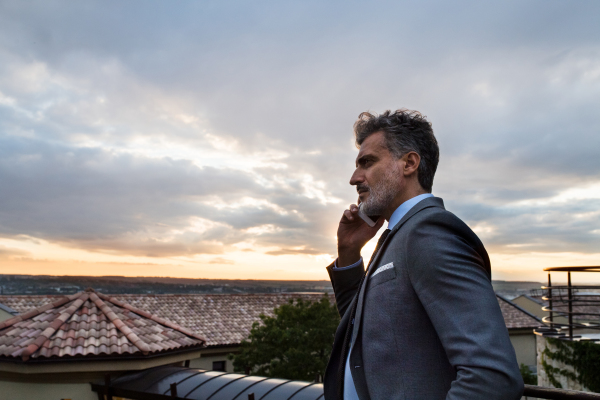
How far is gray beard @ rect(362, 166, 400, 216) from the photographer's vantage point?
1914 millimetres

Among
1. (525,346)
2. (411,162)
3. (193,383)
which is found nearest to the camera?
(411,162)

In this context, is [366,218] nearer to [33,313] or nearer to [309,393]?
[309,393]

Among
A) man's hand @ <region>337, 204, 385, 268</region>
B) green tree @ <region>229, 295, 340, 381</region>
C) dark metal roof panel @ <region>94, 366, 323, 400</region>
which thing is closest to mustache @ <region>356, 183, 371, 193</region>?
man's hand @ <region>337, 204, 385, 268</region>

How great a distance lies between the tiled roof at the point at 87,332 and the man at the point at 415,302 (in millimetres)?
5794

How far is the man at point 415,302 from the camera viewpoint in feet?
4.50

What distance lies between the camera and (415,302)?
157cm

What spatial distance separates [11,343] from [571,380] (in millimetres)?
11048

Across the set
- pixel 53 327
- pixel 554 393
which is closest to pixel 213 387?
pixel 53 327

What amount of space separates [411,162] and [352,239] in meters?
0.65

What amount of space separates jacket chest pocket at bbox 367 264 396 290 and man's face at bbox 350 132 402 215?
319mm

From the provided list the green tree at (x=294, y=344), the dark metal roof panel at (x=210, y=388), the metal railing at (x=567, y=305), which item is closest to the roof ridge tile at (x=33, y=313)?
the dark metal roof panel at (x=210, y=388)

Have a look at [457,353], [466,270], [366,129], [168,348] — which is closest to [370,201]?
[366,129]

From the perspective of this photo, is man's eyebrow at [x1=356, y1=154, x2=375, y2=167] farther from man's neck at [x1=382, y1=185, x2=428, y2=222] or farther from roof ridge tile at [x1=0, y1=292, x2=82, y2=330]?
roof ridge tile at [x1=0, y1=292, x2=82, y2=330]

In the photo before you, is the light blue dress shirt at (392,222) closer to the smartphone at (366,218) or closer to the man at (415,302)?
the man at (415,302)
